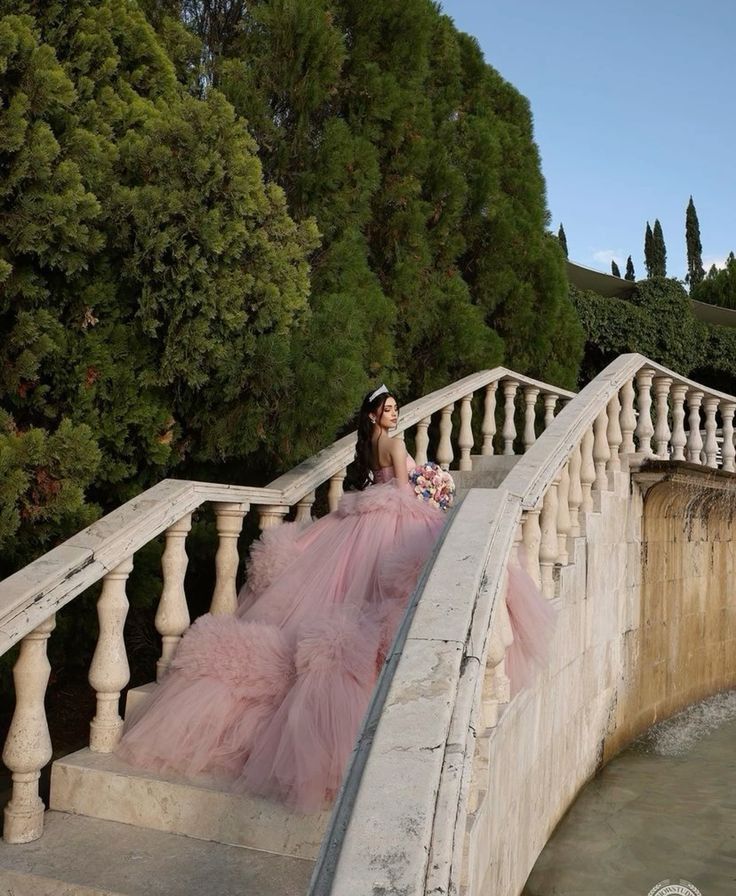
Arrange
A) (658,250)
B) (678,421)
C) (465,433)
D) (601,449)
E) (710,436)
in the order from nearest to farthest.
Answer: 1. (601,449)
2. (465,433)
3. (678,421)
4. (710,436)
5. (658,250)

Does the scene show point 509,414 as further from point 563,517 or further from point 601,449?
point 563,517

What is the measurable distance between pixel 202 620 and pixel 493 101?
6.14 metres

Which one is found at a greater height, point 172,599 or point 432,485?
point 432,485

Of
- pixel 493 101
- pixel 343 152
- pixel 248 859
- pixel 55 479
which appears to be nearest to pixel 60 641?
pixel 55 479

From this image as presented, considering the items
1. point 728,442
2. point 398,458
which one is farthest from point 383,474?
point 728,442

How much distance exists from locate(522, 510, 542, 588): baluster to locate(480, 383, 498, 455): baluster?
2754mm

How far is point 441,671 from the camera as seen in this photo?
5.63ft

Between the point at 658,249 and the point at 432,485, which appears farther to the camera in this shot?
the point at 658,249

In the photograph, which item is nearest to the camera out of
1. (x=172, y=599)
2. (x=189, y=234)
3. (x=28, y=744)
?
(x=28, y=744)

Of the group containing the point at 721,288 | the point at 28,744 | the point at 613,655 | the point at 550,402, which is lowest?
the point at 613,655

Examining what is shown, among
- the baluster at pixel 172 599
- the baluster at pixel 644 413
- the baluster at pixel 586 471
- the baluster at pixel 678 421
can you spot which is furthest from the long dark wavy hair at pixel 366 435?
the baluster at pixel 678 421

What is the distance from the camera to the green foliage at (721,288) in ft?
59.8

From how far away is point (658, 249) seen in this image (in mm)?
41844

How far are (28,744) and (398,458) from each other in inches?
93.2
